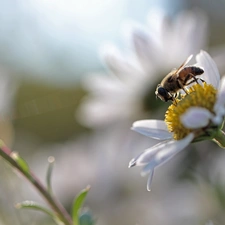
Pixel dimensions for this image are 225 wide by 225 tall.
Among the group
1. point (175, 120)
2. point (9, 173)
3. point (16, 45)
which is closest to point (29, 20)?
point (16, 45)

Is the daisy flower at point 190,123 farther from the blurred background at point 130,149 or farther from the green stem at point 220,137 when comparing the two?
the blurred background at point 130,149

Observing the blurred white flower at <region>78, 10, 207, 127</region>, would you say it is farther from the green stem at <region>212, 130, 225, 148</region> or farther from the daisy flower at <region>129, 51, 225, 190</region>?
the green stem at <region>212, 130, 225, 148</region>

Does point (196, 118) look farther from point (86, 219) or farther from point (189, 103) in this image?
point (86, 219)

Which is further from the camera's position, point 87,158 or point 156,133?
point 87,158

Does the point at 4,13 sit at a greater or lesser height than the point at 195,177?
greater

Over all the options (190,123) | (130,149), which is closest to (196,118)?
(190,123)

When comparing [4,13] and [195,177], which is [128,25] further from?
[4,13]

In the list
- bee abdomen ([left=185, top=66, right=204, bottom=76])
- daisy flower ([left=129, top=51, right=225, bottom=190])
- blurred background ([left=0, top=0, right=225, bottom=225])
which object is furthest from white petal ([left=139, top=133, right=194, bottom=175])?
blurred background ([left=0, top=0, right=225, bottom=225])
